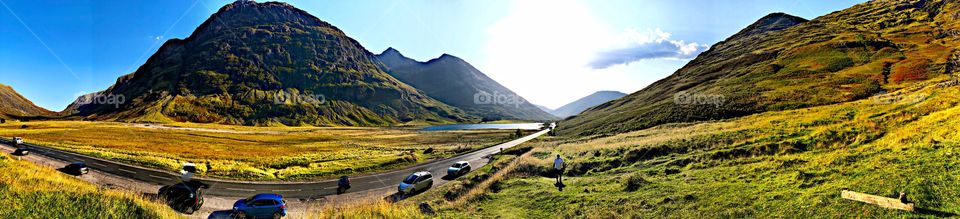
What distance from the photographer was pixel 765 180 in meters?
15.0

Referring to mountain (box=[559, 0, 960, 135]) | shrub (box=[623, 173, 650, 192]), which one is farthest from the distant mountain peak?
shrub (box=[623, 173, 650, 192])

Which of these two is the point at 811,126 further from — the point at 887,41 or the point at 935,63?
the point at 887,41

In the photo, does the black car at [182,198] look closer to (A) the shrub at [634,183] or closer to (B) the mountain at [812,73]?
(A) the shrub at [634,183]

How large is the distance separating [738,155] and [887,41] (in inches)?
4881

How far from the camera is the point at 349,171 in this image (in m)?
45.3

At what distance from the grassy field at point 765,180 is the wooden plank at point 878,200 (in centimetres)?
23

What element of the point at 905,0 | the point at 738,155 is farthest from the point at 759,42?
the point at 738,155
